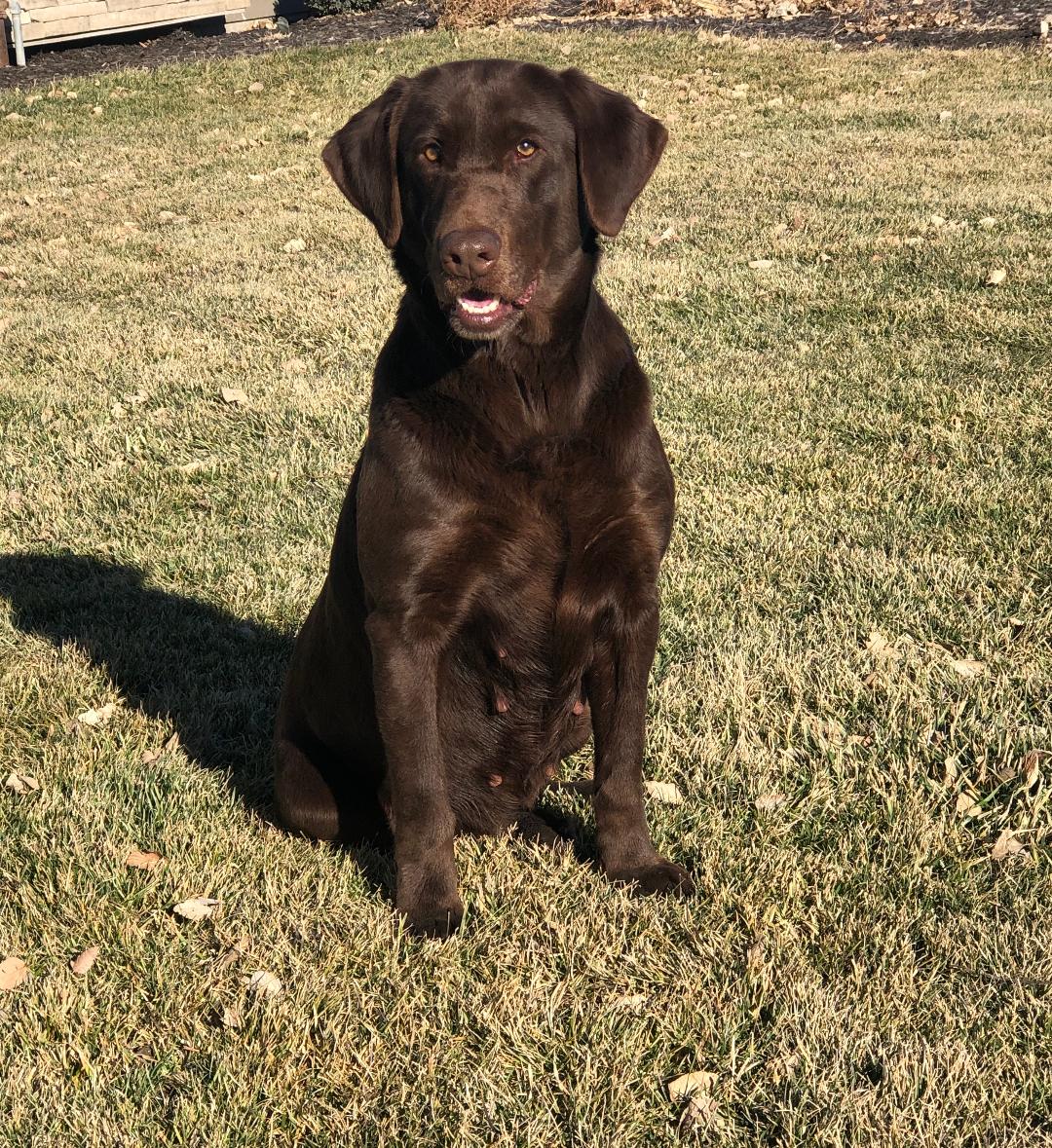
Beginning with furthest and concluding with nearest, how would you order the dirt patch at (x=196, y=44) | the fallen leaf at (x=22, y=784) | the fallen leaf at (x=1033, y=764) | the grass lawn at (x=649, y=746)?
the dirt patch at (x=196, y=44) → the fallen leaf at (x=22, y=784) → the fallen leaf at (x=1033, y=764) → the grass lawn at (x=649, y=746)

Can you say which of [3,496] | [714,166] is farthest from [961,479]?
[714,166]

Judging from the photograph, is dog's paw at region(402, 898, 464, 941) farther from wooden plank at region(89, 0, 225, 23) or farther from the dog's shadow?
wooden plank at region(89, 0, 225, 23)

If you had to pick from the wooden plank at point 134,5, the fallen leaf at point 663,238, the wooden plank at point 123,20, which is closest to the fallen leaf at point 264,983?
the fallen leaf at point 663,238

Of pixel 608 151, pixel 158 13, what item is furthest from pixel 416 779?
pixel 158 13

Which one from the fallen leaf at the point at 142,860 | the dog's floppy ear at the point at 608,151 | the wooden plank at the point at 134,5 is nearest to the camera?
the dog's floppy ear at the point at 608,151

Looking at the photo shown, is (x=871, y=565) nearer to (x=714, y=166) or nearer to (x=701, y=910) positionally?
(x=701, y=910)

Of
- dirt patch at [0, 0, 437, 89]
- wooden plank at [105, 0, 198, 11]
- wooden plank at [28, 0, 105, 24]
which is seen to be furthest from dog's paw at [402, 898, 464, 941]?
wooden plank at [105, 0, 198, 11]

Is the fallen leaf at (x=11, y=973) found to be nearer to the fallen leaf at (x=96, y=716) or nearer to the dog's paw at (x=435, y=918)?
the dog's paw at (x=435, y=918)
